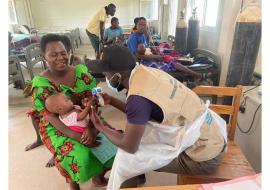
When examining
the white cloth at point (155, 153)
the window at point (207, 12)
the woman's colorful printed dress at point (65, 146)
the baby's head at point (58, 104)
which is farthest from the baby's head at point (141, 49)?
the white cloth at point (155, 153)

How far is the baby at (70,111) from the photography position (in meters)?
1.43

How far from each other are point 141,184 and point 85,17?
7.88m

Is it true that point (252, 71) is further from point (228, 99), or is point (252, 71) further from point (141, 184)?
point (141, 184)

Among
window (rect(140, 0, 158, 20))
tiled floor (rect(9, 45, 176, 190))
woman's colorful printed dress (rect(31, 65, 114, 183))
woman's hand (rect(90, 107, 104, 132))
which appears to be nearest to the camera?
woman's hand (rect(90, 107, 104, 132))

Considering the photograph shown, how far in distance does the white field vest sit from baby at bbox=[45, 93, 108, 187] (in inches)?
19.1

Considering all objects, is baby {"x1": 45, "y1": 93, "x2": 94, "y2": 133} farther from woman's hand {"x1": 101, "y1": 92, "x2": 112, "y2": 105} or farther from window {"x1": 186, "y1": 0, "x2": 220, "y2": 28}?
window {"x1": 186, "y1": 0, "x2": 220, "y2": 28}

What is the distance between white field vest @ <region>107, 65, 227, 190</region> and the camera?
1031 mm

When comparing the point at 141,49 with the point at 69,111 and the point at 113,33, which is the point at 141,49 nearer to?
the point at 69,111

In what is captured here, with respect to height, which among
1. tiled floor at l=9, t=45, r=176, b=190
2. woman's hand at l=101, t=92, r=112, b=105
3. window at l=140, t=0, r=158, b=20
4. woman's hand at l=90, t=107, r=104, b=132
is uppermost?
window at l=140, t=0, r=158, b=20

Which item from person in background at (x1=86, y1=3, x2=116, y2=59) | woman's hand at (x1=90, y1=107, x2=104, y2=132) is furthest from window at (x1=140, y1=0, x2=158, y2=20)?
woman's hand at (x1=90, y1=107, x2=104, y2=132)

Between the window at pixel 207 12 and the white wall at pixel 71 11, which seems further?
the white wall at pixel 71 11

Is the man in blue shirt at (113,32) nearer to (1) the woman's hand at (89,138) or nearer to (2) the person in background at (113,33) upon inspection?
(2) the person in background at (113,33)

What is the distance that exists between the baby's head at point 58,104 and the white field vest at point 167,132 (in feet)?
1.89

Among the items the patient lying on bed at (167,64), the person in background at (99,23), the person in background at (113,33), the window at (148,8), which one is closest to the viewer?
the patient lying on bed at (167,64)
